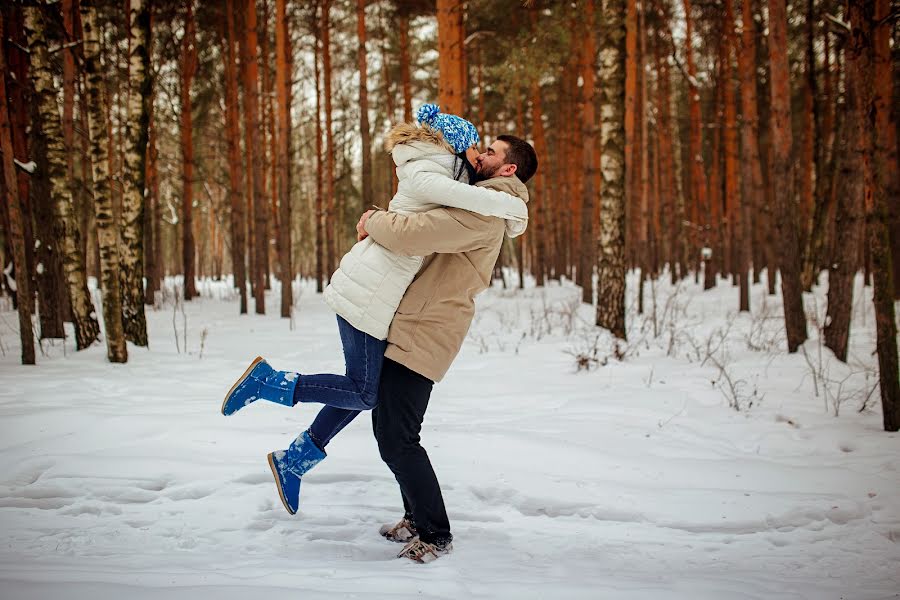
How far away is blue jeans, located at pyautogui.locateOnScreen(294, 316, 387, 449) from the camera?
2.33 m

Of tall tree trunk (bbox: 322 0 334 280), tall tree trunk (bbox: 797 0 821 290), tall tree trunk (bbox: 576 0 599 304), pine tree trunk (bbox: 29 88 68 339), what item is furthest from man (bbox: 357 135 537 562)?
tall tree trunk (bbox: 322 0 334 280)

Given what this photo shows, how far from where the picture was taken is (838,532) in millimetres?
2793

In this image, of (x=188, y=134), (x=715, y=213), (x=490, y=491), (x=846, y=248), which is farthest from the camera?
(x=715, y=213)

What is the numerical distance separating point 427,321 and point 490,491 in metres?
1.32

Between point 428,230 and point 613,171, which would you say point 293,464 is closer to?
point 428,230

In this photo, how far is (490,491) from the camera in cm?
316

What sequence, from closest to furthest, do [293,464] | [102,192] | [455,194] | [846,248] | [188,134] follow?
[455,194] < [293,464] < [102,192] < [846,248] < [188,134]

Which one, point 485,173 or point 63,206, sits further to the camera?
point 63,206

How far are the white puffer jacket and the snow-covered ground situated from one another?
1.05 meters

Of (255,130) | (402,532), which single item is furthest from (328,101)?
(402,532)

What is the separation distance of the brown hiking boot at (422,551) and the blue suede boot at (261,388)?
0.80 meters

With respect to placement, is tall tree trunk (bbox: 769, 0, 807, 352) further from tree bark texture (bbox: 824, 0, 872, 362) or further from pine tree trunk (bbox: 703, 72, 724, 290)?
pine tree trunk (bbox: 703, 72, 724, 290)

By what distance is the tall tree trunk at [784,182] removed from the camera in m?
6.88

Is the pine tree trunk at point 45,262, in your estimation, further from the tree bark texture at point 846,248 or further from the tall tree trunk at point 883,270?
the tree bark texture at point 846,248
